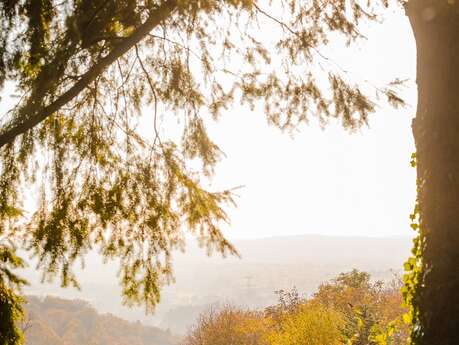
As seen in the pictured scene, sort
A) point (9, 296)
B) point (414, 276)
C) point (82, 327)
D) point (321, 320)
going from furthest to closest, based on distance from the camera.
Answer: point (82, 327) < point (321, 320) < point (9, 296) < point (414, 276)

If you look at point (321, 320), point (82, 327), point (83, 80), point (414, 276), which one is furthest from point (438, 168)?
point (82, 327)

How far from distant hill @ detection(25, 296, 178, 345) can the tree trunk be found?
82.4 m

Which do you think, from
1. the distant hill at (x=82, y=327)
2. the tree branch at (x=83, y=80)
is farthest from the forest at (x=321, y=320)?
the distant hill at (x=82, y=327)

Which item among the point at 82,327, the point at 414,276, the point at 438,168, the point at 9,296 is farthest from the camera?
the point at 82,327

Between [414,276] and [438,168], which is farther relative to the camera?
[414,276]

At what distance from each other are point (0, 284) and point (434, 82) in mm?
3998

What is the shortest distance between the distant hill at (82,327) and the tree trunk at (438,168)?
82.4m

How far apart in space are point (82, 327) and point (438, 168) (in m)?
94.9

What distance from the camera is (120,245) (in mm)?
4348

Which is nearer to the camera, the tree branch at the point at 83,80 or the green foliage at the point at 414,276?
the green foliage at the point at 414,276

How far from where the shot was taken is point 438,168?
2.38m

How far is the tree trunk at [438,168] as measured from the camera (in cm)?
221

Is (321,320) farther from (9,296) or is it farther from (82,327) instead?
(82,327)

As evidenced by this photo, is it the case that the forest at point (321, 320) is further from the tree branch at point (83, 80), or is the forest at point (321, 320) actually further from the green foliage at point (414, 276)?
the tree branch at point (83, 80)
